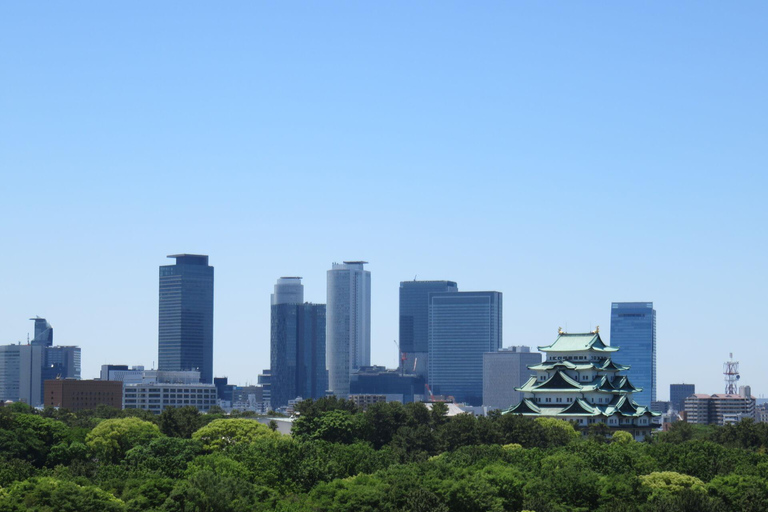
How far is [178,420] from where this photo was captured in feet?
503

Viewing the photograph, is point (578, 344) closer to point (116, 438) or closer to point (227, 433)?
point (227, 433)

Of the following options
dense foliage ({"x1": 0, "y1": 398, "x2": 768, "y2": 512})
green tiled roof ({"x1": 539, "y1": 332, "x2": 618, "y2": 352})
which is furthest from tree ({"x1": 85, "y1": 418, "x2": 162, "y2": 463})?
A: green tiled roof ({"x1": 539, "y1": 332, "x2": 618, "y2": 352})

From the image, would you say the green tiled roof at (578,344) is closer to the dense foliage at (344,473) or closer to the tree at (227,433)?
the dense foliage at (344,473)

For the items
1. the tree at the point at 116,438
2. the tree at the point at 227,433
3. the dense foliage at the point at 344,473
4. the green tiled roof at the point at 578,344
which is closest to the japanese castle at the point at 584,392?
the green tiled roof at the point at 578,344

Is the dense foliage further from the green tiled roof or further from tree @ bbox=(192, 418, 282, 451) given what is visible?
the green tiled roof

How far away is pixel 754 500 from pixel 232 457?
4388 centimetres

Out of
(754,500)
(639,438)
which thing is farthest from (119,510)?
(639,438)

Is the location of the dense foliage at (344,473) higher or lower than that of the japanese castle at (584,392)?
lower

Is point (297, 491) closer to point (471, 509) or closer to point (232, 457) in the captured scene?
point (232, 457)

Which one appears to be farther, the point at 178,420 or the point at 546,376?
the point at 546,376

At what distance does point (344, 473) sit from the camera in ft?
356

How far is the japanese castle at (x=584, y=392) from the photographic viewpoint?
6850 inches

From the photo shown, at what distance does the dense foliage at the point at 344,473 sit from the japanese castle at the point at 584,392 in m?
24.2

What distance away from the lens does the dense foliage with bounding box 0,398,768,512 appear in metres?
90.0
